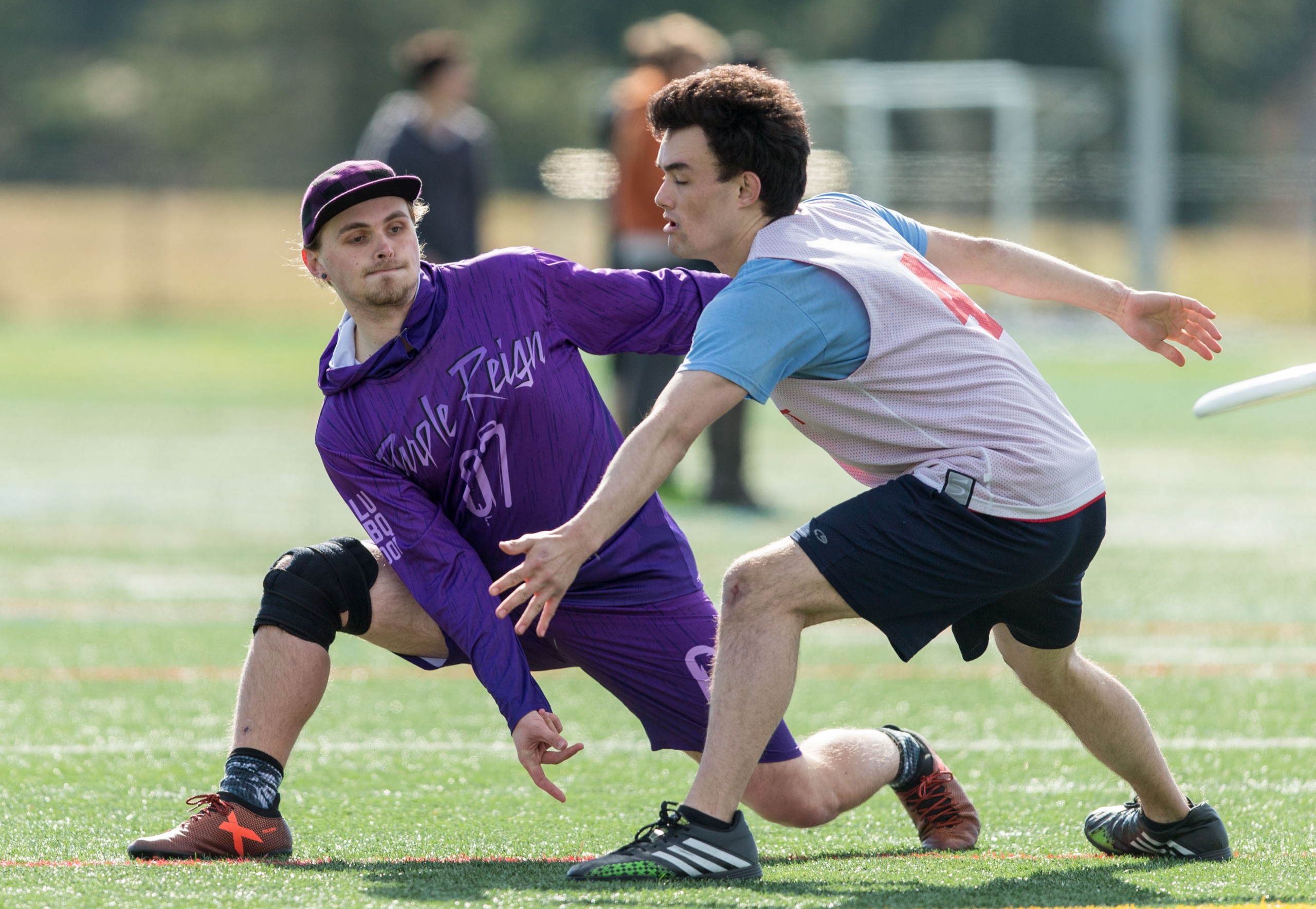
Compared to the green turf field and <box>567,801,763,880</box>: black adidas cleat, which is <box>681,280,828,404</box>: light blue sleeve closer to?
<box>567,801,763,880</box>: black adidas cleat

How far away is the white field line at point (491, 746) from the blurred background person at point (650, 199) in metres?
4.45

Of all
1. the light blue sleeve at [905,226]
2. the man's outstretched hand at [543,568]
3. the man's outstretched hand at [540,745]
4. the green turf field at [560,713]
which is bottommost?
the green turf field at [560,713]

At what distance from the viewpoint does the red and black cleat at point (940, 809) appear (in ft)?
13.6

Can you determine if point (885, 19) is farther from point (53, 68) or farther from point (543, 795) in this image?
point (543, 795)

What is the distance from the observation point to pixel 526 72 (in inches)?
2052

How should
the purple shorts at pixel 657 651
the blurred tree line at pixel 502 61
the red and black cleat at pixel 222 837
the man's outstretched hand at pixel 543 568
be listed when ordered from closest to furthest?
the man's outstretched hand at pixel 543 568 → the red and black cleat at pixel 222 837 → the purple shorts at pixel 657 651 → the blurred tree line at pixel 502 61

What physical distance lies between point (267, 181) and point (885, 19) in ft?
63.3

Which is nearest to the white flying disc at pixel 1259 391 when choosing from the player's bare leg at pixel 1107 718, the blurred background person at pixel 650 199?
the player's bare leg at pixel 1107 718

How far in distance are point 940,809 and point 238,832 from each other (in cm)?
158

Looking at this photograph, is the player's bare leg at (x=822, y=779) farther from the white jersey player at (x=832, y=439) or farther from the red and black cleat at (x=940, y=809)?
the white jersey player at (x=832, y=439)

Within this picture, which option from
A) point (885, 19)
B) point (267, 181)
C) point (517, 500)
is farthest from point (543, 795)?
point (885, 19)

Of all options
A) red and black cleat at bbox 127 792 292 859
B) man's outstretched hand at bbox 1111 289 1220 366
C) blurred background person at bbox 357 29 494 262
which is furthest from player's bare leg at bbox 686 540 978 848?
blurred background person at bbox 357 29 494 262

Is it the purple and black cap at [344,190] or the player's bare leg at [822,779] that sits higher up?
the purple and black cap at [344,190]

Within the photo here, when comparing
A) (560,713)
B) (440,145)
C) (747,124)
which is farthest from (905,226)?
(440,145)
